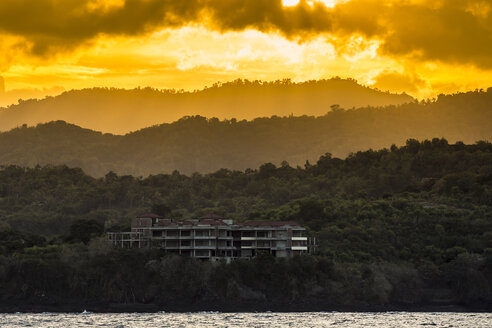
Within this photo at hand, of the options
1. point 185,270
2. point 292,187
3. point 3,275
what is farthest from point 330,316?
point 292,187

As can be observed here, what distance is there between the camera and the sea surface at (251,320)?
3280 inches

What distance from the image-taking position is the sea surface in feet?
273

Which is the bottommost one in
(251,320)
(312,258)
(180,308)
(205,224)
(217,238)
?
(251,320)

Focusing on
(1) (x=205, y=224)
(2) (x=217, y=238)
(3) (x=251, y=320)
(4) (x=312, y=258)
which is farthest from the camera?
(1) (x=205, y=224)

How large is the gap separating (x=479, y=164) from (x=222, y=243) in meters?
71.1

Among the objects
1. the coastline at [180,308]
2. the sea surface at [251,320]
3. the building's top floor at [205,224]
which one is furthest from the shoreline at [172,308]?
the building's top floor at [205,224]

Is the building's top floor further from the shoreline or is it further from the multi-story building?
the shoreline

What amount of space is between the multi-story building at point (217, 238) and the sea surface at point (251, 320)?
1152 cm

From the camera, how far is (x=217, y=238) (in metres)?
106

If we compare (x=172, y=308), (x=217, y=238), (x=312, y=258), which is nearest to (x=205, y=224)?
(x=217, y=238)

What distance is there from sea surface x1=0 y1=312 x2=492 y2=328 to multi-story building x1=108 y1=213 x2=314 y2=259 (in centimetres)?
1152

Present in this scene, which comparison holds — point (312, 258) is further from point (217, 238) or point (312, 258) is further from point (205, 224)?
point (205, 224)

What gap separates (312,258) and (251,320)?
16401mm

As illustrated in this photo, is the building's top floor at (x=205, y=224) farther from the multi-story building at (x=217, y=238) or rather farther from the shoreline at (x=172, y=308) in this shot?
the shoreline at (x=172, y=308)
